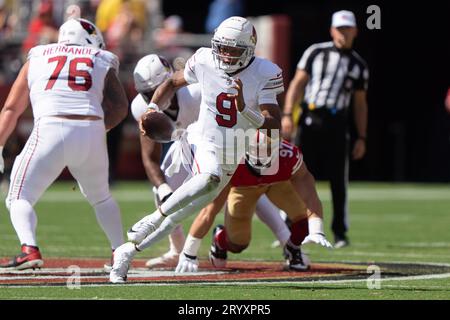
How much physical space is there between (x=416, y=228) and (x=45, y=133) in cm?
549

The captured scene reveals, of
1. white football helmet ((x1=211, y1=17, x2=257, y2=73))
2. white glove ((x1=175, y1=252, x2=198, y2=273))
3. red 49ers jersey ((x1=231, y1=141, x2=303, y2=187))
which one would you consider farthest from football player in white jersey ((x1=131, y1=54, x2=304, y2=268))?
white football helmet ((x1=211, y1=17, x2=257, y2=73))

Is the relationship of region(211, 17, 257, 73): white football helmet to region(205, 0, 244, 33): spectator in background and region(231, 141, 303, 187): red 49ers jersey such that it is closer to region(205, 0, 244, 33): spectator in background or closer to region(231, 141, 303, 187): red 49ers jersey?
region(231, 141, 303, 187): red 49ers jersey

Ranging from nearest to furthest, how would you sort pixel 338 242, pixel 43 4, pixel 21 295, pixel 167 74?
pixel 21 295
pixel 167 74
pixel 338 242
pixel 43 4

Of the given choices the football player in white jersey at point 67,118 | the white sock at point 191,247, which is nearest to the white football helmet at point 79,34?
the football player in white jersey at point 67,118

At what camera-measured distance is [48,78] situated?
25.7 feet

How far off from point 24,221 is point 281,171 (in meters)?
1.73

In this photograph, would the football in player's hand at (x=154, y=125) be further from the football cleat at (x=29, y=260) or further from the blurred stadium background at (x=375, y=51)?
the blurred stadium background at (x=375, y=51)

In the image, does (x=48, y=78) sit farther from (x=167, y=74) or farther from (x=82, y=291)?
(x=82, y=291)

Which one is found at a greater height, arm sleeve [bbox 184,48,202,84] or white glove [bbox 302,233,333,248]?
arm sleeve [bbox 184,48,202,84]

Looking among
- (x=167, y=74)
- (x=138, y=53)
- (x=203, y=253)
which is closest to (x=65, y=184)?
(x=138, y=53)

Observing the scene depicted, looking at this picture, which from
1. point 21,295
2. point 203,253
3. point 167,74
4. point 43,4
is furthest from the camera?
point 43,4

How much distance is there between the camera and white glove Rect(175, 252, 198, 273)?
8062 mm

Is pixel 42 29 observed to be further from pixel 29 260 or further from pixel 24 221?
pixel 29 260

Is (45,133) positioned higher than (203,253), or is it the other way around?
(45,133)
